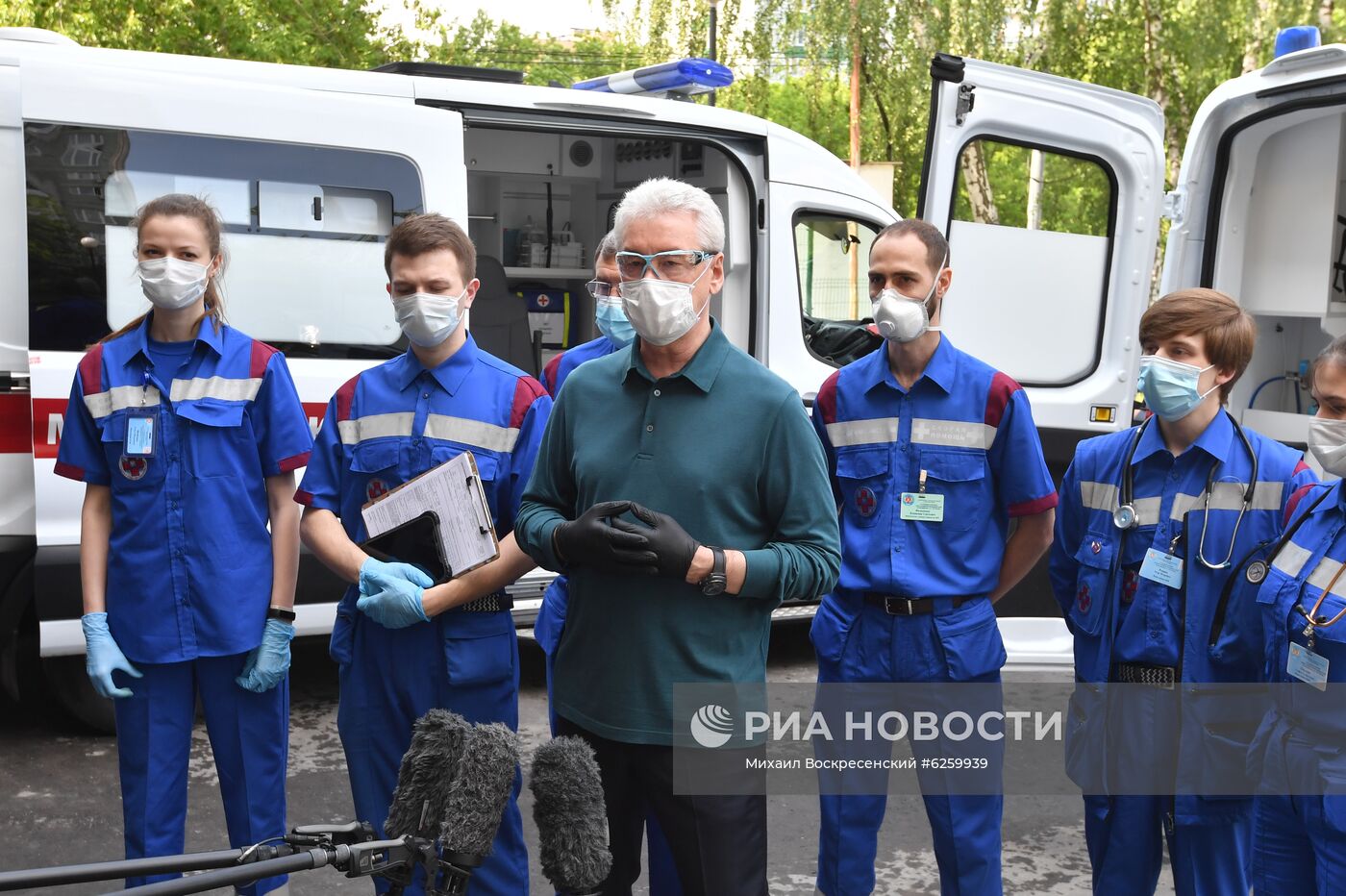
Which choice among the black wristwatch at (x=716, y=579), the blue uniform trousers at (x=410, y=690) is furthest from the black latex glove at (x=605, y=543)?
the blue uniform trousers at (x=410, y=690)

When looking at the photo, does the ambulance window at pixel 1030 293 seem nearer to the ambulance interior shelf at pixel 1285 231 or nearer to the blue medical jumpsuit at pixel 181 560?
the ambulance interior shelf at pixel 1285 231

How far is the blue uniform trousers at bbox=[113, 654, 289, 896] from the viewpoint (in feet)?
10.5

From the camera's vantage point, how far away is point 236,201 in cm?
509

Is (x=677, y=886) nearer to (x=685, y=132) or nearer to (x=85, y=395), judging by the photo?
(x=85, y=395)

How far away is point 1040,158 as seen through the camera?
6.00 metres

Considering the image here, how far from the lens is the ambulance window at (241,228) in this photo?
4.78m

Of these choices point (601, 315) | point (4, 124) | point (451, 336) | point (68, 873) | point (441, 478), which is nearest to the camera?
point (68, 873)

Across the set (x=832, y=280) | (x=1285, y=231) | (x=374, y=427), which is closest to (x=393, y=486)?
(x=374, y=427)

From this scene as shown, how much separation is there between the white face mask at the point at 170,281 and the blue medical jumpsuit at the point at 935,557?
65.9 inches

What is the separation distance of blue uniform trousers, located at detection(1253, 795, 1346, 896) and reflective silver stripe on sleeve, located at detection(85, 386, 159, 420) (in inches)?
104

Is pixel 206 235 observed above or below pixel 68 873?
above

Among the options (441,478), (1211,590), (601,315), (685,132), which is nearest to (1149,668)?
(1211,590)

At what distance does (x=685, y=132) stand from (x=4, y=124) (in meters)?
2.85

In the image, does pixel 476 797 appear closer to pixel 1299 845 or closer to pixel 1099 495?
pixel 1299 845
